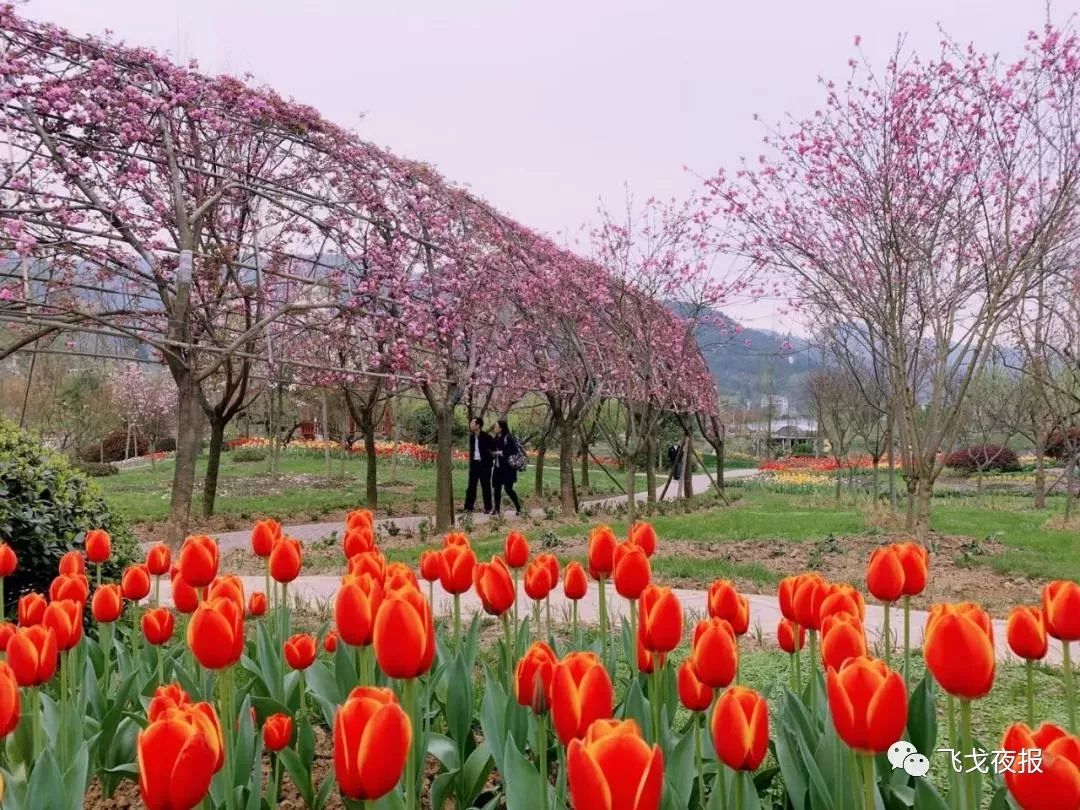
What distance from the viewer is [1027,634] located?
5.27ft

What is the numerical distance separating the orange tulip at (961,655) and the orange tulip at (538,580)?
1147mm

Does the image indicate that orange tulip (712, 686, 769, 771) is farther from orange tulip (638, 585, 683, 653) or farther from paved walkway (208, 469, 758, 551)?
paved walkway (208, 469, 758, 551)

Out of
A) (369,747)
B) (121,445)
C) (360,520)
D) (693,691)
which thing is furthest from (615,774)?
(121,445)

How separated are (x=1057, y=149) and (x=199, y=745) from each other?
853 cm

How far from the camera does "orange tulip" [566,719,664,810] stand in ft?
2.83

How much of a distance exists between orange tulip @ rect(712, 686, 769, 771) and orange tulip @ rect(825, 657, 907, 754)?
0.12m

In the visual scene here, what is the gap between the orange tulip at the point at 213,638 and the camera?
4.89 ft

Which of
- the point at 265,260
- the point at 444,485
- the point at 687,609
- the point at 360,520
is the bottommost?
the point at 687,609

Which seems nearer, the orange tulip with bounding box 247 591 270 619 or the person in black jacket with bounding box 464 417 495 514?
the orange tulip with bounding box 247 591 270 619

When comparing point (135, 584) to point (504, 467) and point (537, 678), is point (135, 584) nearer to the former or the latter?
point (537, 678)

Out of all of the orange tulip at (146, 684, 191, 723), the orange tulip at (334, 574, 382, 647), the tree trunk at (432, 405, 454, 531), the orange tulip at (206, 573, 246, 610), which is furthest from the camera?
the tree trunk at (432, 405, 454, 531)

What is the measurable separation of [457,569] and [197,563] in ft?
2.09

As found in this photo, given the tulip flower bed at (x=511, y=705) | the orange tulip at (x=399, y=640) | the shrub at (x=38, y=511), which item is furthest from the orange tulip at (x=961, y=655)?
the shrub at (x=38, y=511)

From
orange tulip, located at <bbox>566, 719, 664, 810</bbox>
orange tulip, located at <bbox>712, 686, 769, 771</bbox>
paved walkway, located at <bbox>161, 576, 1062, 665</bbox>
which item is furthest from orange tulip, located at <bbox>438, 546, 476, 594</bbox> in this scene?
paved walkway, located at <bbox>161, 576, 1062, 665</bbox>
